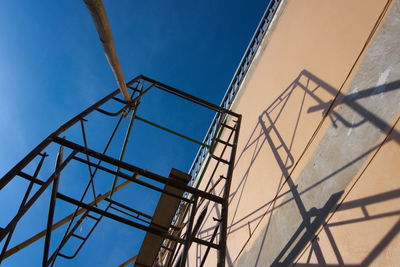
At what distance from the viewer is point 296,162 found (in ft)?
15.8

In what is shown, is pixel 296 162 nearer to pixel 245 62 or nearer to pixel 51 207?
pixel 51 207

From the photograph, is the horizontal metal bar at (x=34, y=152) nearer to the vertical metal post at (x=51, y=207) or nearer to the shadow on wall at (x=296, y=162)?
the vertical metal post at (x=51, y=207)

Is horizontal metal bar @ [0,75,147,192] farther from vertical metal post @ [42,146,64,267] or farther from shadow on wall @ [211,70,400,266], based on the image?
shadow on wall @ [211,70,400,266]

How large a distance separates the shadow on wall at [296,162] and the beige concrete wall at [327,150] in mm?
13

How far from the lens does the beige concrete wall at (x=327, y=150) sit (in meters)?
3.03

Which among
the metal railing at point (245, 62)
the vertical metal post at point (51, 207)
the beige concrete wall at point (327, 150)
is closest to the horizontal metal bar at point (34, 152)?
the vertical metal post at point (51, 207)

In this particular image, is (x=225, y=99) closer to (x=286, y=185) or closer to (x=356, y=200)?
(x=286, y=185)

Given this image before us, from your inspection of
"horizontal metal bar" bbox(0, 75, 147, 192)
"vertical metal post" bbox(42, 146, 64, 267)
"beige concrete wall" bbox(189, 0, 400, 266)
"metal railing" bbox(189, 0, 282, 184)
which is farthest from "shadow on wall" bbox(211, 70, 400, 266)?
"horizontal metal bar" bbox(0, 75, 147, 192)

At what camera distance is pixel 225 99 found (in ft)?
38.2

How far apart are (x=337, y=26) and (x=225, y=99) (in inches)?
261

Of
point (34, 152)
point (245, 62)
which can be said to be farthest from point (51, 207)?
point (245, 62)

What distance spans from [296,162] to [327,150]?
0.83 metres

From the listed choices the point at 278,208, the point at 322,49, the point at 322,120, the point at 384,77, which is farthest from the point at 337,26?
the point at 278,208

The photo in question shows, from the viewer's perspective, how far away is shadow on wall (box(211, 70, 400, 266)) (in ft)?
10.4
